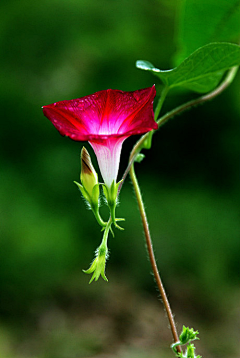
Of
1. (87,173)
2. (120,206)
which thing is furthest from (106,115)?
(120,206)

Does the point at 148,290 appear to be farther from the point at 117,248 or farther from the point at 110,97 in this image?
the point at 110,97

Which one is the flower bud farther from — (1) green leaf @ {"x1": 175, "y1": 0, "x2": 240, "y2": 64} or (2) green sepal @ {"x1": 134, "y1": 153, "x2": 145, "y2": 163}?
(1) green leaf @ {"x1": 175, "y1": 0, "x2": 240, "y2": 64}

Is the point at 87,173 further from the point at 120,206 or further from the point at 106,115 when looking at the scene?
the point at 120,206

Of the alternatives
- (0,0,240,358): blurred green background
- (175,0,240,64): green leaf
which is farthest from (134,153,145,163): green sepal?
(0,0,240,358): blurred green background

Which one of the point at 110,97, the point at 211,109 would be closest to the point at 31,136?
the point at 211,109

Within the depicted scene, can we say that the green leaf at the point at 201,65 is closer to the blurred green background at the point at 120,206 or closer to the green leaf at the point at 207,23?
the green leaf at the point at 207,23

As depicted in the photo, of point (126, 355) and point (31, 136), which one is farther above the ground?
point (31, 136)

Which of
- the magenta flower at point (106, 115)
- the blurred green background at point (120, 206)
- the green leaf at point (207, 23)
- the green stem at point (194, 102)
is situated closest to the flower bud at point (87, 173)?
the magenta flower at point (106, 115)
